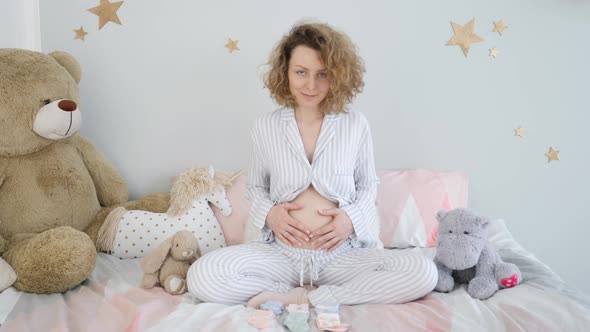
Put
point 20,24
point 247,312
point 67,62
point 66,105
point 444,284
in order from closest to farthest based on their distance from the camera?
point 247,312
point 444,284
point 66,105
point 67,62
point 20,24

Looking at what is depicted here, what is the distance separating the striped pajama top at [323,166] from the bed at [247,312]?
0.29 m

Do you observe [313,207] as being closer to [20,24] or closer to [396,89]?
[396,89]

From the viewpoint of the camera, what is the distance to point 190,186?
5.74 feet

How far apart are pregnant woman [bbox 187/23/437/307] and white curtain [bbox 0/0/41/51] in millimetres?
1039

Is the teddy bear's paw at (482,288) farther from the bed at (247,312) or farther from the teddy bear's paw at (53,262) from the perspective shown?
the teddy bear's paw at (53,262)

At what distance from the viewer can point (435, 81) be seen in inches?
77.6

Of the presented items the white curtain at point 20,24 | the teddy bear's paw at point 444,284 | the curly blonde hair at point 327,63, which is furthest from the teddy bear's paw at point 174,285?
the white curtain at point 20,24

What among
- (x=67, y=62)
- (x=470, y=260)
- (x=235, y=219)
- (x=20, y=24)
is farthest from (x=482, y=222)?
(x=20, y=24)

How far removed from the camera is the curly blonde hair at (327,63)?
54.5 inches

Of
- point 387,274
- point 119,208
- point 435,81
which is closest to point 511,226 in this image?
point 435,81

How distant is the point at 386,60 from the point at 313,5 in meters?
0.35

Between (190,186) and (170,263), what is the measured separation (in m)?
Answer: 0.35

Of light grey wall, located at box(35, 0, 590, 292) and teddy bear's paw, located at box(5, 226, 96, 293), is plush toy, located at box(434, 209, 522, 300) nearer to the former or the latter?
light grey wall, located at box(35, 0, 590, 292)

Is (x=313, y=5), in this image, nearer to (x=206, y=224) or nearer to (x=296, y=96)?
(x=296, y=96)
